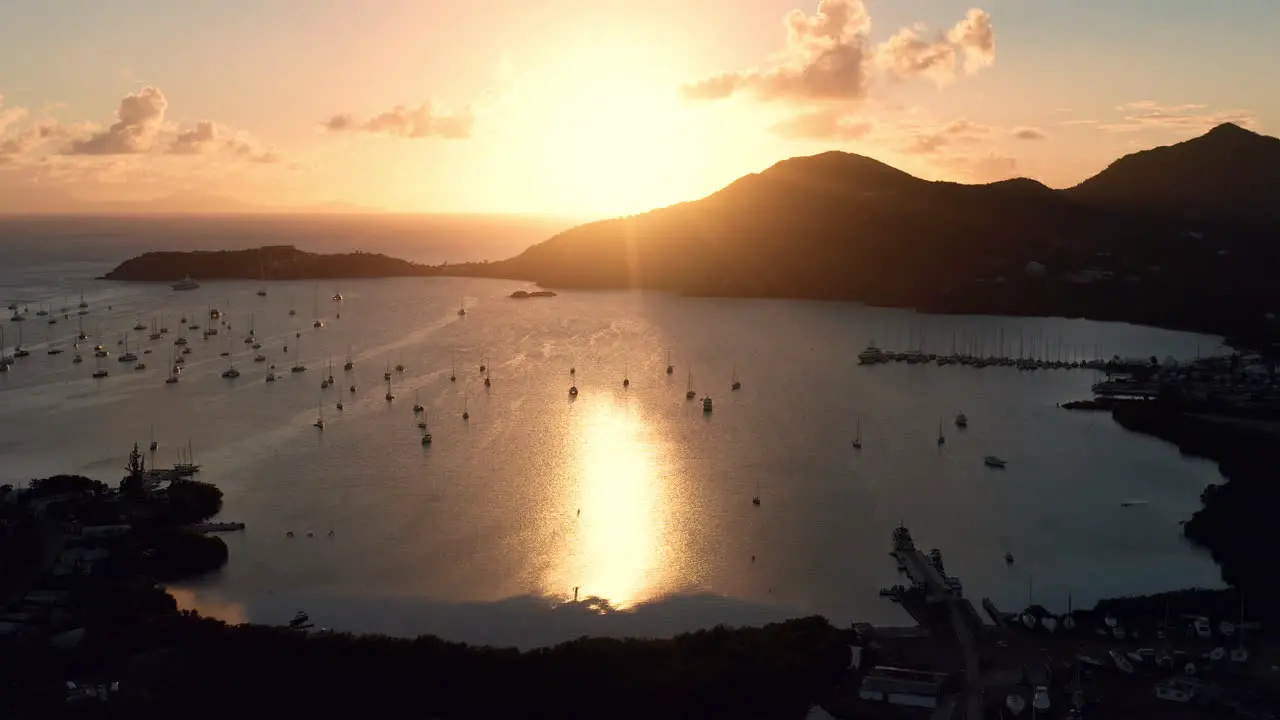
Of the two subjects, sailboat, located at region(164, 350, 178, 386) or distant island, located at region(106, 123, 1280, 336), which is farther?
distant island, located at region(106, 123, 1280, 336)

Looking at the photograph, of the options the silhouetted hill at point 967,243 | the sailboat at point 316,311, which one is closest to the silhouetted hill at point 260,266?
the silhouetted hill at point 967,243

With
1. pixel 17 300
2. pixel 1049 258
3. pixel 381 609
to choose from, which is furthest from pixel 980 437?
pixel 17 300

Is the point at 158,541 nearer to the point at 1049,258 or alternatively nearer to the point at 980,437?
the point at 980,437

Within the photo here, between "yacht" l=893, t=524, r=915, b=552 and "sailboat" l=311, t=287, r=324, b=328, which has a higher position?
"sailboat" l=311, t=287, r=324, b=328

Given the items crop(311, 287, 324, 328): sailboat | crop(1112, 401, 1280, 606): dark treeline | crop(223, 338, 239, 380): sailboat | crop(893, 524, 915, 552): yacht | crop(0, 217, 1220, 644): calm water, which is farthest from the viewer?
crop(311, 287, 324, 328): sailboat

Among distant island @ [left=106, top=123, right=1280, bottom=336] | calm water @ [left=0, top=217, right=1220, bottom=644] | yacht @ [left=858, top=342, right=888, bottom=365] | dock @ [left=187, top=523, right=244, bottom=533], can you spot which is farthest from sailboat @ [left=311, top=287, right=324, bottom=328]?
dock @ [left=187, top=523, right=244, bottom=533]

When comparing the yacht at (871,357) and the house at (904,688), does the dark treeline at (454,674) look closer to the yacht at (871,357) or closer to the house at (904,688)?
the house at (904,688)

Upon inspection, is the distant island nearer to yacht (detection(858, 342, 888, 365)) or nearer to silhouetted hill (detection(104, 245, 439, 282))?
silhouetted hill (detection(104, 245, 439, 282))
